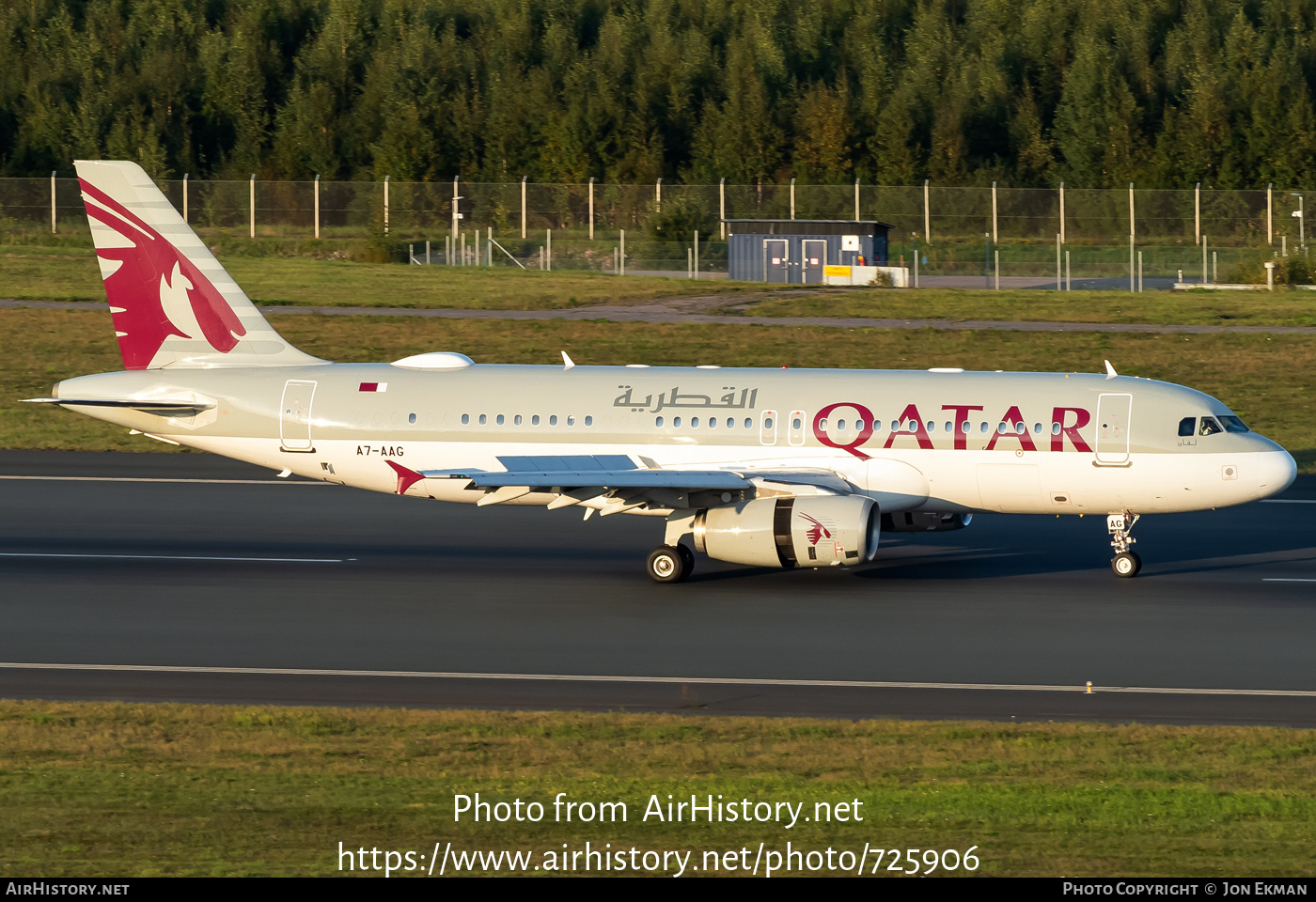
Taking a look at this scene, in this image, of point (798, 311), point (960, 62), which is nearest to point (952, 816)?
point (798, 311)

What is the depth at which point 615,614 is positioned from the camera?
23.3 m

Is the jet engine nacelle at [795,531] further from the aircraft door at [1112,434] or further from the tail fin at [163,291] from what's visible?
the tail fin at [163,291]

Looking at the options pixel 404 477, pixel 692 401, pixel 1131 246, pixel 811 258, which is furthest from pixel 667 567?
pixel 1131 246

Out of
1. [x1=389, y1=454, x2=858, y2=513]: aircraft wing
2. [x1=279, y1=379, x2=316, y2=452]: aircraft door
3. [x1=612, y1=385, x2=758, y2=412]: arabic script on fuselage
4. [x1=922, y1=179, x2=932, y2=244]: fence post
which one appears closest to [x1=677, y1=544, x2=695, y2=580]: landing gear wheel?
[x1=389, y1=454, x2=858, y2=513]: aircraft wing

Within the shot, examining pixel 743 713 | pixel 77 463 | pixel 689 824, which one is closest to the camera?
pixel 689 824

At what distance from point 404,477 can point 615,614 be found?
4428mm

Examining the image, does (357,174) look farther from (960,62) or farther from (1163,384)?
(1163,384)

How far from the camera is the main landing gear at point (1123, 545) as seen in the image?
26.2m

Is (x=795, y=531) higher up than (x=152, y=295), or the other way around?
(x=152, y=295)

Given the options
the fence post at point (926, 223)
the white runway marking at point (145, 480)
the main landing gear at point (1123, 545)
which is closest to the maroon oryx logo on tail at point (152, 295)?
the white runway marking at point (145, 480)

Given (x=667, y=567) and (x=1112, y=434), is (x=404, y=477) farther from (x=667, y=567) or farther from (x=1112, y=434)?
(x=1112, y=434)

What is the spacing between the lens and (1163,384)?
2731 centimetres

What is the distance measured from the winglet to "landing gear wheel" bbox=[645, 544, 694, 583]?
398cm

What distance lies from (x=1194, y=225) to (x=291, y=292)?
1766 inches
